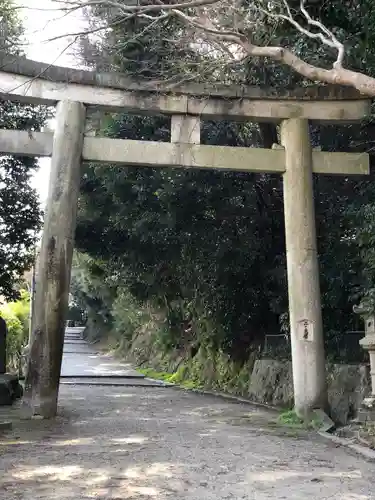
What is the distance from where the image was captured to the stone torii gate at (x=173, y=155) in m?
8.80

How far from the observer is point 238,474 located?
532 centimetres

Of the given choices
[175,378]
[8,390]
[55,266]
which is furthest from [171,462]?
[175,378]

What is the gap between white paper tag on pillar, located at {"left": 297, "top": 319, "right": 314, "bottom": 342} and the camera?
895cm

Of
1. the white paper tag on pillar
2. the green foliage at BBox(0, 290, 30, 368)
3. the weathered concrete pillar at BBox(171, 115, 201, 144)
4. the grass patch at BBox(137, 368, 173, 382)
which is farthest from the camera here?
the grass patch at BBox(137, 368, 173, 382)

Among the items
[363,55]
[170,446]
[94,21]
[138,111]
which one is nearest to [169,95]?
[138,111]

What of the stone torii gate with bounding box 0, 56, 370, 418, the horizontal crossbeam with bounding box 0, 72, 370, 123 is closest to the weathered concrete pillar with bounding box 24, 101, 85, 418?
the stone torii gate with bounding box 0, 56, 370, 418

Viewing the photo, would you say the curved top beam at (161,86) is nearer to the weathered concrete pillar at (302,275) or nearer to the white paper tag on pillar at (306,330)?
the weathered concrete pillar at (302,275)

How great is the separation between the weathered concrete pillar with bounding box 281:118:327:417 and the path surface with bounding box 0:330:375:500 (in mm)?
889

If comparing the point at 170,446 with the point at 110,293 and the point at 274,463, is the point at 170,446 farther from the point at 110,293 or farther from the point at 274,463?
the point at 110,293

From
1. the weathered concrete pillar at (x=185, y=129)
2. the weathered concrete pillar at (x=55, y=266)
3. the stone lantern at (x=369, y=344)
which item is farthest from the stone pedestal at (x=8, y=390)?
the stone lantern at (x=369, y=344)

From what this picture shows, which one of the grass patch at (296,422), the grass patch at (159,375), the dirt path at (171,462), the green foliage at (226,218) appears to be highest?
the green foliage at (226,218)

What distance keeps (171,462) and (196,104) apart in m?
6.29

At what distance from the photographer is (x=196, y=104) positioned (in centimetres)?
983

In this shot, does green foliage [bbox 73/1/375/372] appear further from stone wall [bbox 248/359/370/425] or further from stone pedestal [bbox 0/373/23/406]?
stone pedestal [bbox 0/373/23/406]
